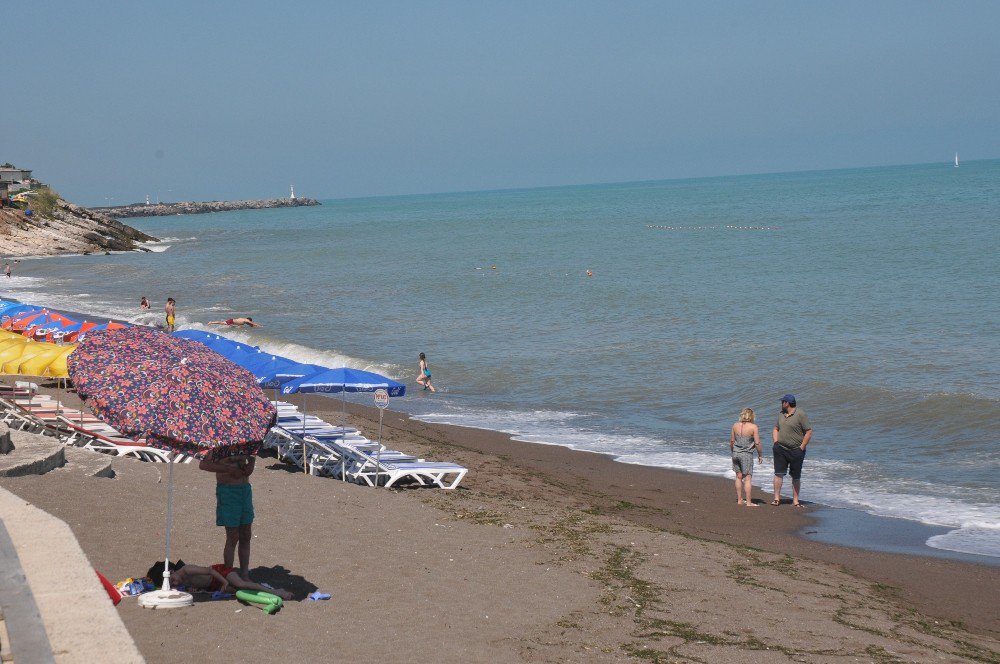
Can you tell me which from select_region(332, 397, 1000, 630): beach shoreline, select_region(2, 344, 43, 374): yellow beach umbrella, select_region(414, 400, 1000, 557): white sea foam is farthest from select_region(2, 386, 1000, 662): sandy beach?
select_region(2, 344, 43, 374): yellow beach umbrella

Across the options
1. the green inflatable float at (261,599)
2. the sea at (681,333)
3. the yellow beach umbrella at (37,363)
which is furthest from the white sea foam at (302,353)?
the green inflatable float at (261,599)

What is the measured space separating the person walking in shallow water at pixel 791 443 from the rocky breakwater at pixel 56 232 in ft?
199

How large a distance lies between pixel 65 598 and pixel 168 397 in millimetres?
1448

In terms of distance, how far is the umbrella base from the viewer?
6.47 m

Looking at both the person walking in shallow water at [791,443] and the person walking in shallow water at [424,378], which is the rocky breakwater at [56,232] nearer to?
the person walking in shallow water at [424,378]

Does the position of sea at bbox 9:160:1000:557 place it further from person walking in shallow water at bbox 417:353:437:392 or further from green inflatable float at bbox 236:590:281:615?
green inflatable float at bbox 236:590:281:615

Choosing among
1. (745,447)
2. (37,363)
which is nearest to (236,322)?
(37,363)

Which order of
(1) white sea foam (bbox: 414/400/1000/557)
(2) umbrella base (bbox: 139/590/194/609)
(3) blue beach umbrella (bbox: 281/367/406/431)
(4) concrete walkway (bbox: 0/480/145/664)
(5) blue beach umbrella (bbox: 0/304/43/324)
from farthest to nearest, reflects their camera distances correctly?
(5) blue beach umbrella (bbox: 0/304/43/324)
(3) blue beach umbrella (bbox: 281/367/406/431)
(1) white sea foam (bbox: 414/400/1000/557)
(2) umbrella base (bbox: 139/590/194/609)
(4) concrete walkway (bbox: 0/480/145/664)

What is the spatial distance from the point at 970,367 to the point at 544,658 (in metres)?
17.5

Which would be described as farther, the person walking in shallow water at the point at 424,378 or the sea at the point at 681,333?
the person walking in shallow water at the point at 424,378

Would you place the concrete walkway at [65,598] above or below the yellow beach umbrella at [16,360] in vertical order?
above

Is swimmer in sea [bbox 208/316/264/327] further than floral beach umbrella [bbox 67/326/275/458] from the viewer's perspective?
Yes

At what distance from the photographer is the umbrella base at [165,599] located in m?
6.47

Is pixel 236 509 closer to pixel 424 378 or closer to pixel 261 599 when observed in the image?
pixel 261 599
